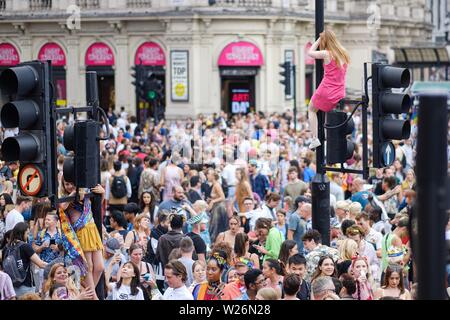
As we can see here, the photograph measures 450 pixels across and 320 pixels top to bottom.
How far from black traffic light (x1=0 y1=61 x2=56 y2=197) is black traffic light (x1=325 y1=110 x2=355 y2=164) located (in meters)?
3.25

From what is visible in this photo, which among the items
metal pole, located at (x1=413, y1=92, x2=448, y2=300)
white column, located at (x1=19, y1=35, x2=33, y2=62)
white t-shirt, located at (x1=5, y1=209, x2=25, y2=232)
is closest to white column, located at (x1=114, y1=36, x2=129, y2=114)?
white column, located at (x1=19, y1=35, x2=33, y2=62)

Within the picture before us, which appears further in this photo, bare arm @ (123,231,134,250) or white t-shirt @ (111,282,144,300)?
bare arm @ (123,231,134,250)

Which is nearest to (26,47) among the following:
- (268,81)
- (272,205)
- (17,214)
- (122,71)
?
(122,71)

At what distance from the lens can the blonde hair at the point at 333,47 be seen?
400 inches

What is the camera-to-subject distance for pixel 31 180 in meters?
8.19

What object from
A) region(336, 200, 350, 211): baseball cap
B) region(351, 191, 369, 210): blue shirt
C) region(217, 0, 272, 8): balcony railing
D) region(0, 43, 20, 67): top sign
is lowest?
region(351, 191, 369, 210): blue shirt

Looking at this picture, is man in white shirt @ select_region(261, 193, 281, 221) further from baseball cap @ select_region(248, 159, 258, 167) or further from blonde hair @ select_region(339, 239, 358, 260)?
baseball cap @ select_region(248, 159, 258, 167)

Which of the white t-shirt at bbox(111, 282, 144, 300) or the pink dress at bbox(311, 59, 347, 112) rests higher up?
the pink dress at bbox(311, 59, 347, 112)

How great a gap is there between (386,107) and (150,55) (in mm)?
32896

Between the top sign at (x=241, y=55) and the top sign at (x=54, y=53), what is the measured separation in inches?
272

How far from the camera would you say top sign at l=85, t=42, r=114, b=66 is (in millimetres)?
43188

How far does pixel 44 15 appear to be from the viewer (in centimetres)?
4247

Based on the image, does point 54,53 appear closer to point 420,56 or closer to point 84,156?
point 420,56

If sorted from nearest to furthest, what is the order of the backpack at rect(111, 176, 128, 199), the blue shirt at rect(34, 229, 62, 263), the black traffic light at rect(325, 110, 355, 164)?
the black traffic light at rect(325, 110, 355, 164) < the blue shirt at rect(34, 229, 62, 263) < the backpack at rect(111, 176, 128, 199)
